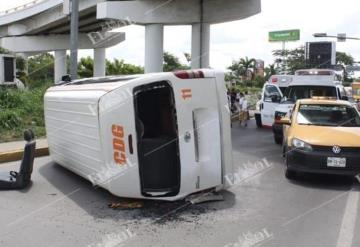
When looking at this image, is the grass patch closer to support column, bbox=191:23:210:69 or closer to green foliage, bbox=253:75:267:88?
support column, bbox=191:23:210:69

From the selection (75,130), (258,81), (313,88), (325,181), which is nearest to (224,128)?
(75,130)

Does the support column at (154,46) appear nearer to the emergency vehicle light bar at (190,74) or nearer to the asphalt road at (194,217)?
the asphalt road at (194,217)

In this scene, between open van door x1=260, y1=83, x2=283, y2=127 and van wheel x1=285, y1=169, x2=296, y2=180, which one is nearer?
van wheel x1=285, y1=169, x2=296, y2=180

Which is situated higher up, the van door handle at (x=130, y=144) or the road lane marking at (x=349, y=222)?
the van door handle at (x=130, y=144)

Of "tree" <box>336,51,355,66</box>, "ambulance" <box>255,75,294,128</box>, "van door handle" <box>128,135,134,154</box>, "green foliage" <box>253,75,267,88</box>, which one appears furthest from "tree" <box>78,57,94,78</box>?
"van door handle" <box>128,135,134,154</box>

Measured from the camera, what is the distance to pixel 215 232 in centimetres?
618

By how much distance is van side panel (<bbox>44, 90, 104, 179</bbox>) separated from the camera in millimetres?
7402

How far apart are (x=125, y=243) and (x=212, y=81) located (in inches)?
111

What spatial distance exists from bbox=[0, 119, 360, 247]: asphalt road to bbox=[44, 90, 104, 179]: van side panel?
0.47 meters

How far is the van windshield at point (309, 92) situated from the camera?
1750 cm

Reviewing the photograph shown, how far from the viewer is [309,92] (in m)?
17.6

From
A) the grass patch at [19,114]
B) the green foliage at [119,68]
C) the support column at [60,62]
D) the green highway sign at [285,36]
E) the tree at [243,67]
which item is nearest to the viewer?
the grass patch at [19,114]

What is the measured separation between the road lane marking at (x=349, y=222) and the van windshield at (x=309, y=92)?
930cm

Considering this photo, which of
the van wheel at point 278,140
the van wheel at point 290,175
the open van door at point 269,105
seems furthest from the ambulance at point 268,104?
the van wheel at point 290,175
